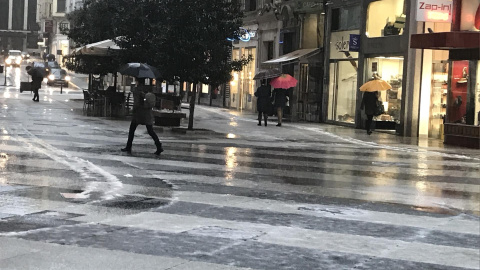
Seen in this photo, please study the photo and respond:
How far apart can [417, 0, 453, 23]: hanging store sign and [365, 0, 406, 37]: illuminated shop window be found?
291cm

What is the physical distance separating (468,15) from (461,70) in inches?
68.1

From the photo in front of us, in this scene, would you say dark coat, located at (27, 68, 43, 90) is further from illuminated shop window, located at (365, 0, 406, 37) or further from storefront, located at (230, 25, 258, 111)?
illuminated shop window, located at (365, 0, 406, 37)

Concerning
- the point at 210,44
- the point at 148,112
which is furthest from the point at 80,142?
the point at 210,44

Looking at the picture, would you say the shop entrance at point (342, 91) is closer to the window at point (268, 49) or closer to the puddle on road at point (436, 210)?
the window at point (268, 49)

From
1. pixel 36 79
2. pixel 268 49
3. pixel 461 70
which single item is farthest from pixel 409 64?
pixel 36 79

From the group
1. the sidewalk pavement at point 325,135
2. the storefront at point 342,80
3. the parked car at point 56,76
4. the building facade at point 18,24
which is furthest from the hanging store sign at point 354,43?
the building facade at point 18,24

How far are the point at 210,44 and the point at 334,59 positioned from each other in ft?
29.7

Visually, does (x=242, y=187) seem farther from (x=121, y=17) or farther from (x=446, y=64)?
(x=121, y=17)

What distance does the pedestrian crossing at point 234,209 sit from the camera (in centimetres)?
680

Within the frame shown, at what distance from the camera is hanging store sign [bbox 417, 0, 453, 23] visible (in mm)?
21547

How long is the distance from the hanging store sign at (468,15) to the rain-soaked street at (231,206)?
5142 mm

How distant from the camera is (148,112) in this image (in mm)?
15367

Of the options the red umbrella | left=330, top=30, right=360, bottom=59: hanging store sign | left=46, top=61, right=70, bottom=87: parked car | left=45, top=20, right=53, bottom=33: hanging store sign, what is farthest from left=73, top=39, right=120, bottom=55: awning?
left=45, top=20, right=53, bottom=33: hanging store sign

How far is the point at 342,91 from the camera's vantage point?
2920 cm
